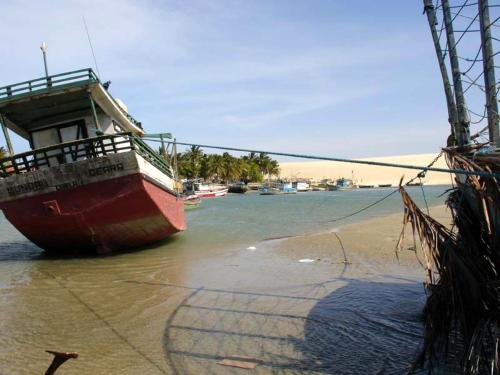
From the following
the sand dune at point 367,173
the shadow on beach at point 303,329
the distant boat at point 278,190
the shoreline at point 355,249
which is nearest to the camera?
the shadow on beach at point 303,329

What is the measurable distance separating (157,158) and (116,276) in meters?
5.10

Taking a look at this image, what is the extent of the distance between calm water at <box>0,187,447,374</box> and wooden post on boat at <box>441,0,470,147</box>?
2.36 m

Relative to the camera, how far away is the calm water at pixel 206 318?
16.6 feet

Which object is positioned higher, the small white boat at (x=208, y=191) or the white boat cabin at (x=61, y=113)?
the white boat cabin at (x=61, y=113)

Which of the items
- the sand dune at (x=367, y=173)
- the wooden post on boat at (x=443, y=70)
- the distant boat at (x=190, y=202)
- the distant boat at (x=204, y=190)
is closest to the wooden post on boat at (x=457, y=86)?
the wooden post on boat at (x=443, y=70)

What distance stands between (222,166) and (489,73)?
91.0 meters

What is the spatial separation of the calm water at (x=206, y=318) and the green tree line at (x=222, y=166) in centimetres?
7477

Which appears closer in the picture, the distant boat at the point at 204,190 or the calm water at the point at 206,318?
the calm water at the point at 206,318

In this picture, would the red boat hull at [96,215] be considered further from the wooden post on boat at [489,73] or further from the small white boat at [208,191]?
the small white boat at [208,191]

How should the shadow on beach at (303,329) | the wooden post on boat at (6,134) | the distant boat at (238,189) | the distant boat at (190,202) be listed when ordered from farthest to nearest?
the distant boat at (238,189) → the distant boat at (190,202) → the wooden post on boat at (6,134) → the shadow on beach at (303,329)

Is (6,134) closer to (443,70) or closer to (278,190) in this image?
(443,70)

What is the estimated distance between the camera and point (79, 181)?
1164cm

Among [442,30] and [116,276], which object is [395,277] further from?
[116,276]

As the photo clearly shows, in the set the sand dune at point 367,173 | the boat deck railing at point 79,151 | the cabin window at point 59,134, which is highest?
the cabin window at point 59,134
